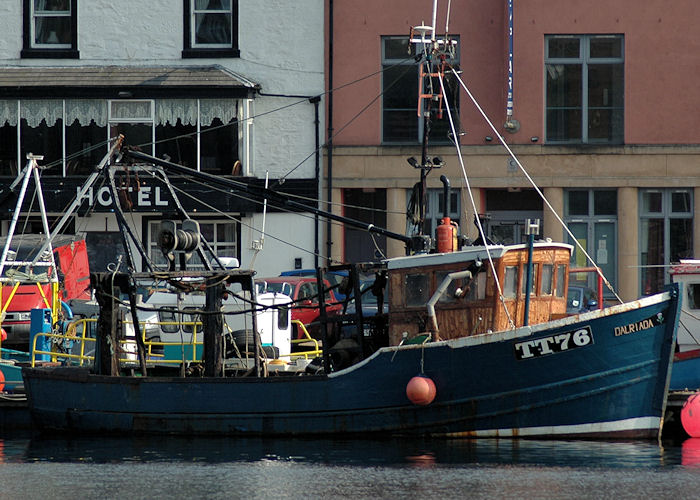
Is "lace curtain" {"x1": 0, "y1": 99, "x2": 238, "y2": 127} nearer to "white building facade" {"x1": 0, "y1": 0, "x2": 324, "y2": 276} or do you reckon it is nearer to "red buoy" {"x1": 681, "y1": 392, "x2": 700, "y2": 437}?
"white building facade" {"x1": 0, "y1": 0, "x2": 324, "y2": 276}

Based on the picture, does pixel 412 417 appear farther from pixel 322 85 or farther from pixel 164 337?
pixel 322 85

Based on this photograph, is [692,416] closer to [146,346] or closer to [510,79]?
[146,346]

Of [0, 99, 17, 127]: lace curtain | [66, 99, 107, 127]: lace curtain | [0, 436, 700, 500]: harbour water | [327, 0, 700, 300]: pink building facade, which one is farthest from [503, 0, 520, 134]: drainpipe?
[0, 436, 700, 500]: harbour water

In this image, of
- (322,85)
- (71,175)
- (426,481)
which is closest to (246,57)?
(322,85)

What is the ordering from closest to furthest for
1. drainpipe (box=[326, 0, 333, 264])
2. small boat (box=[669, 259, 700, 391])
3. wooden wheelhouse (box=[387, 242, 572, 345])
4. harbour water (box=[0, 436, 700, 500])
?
harbour water (box=[0, 436, 700, 500]) < wooden wheelhouse (box=[387, 242, 572, 345]) < small boat (box=[669, 259, 700, 391]) < drainpipe (box=[326, 0, 333, 264])

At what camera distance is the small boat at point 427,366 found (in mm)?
19734

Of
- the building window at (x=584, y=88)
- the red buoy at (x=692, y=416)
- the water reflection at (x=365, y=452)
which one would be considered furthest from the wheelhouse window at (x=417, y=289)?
the building window at (x=584, y=88)

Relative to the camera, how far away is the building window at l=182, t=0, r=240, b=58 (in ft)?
119

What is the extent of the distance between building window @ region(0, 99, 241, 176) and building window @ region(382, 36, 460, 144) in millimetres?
3896

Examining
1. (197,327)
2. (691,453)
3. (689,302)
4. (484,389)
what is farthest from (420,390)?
(689,302)

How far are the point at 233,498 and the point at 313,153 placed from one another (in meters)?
21.0

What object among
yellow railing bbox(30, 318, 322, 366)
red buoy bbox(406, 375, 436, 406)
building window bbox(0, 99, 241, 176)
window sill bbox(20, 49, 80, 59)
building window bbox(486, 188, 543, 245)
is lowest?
red buoy bbox(406, 375, 436, 406)

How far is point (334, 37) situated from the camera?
35844mm

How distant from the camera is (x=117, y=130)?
1403 inches
